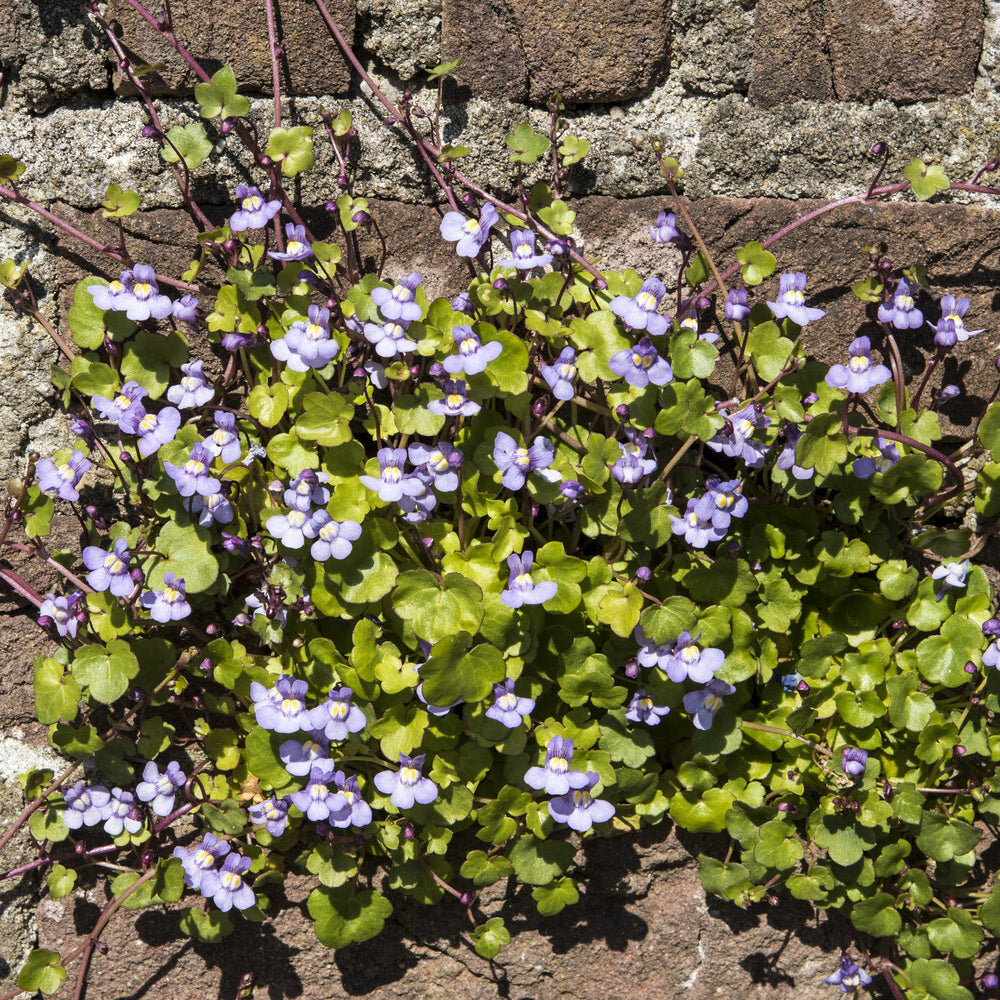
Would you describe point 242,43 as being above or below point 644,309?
above

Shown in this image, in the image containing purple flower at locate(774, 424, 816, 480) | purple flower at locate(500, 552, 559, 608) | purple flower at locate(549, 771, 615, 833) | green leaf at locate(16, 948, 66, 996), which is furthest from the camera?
green leaf at locate(16, 948, 66, 996)

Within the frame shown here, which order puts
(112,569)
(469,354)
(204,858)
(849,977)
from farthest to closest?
(849,977)
(204,858)
(112,569)
(469,354)

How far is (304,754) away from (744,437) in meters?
1.29

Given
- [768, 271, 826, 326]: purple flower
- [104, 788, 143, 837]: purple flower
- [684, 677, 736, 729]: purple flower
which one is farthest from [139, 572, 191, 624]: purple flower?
[768, 271, 826, 326]: purple flower

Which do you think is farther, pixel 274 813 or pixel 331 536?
pixel 274 813

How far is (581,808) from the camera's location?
6.59 feet

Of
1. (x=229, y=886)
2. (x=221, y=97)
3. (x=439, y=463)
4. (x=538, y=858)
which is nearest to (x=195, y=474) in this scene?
(x=439, y=463)

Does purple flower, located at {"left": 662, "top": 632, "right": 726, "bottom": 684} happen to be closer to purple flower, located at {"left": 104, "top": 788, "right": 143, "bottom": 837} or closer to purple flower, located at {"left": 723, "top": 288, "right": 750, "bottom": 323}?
purple flower, located at {"left": 723, "top": 288, "right": 750, "bottom": 323}

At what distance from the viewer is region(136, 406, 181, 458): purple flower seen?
6.59 ft

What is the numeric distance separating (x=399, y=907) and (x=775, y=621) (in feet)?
4.22

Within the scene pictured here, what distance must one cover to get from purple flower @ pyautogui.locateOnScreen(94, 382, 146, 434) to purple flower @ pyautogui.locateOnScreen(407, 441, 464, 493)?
0.67 meters

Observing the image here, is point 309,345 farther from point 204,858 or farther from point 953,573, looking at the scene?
point 953,573

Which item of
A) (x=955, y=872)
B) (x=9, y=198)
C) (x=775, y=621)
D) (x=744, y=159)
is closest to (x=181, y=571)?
(x=9, y=198)

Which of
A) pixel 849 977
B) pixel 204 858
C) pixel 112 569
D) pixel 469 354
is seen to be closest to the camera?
pixel 469 354
